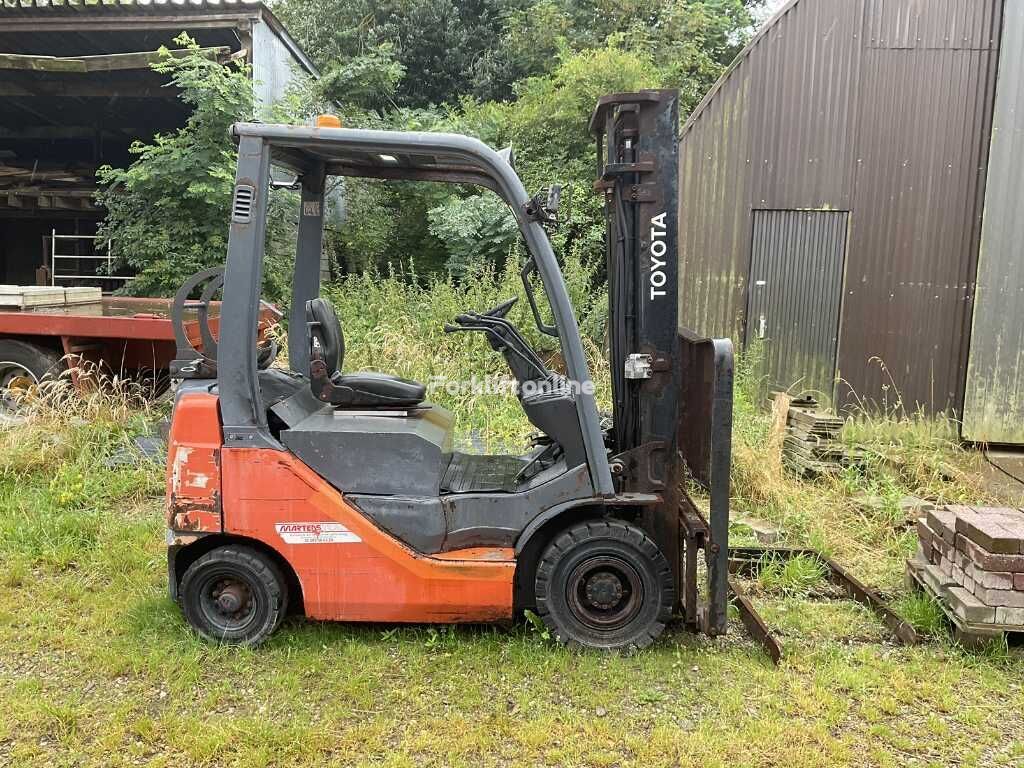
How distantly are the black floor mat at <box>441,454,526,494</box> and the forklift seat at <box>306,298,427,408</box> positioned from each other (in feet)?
1.52

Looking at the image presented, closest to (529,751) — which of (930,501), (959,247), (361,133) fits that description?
(361,133)

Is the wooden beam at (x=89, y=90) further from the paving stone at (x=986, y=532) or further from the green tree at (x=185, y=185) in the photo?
the paving stone at (x=986, y=532)

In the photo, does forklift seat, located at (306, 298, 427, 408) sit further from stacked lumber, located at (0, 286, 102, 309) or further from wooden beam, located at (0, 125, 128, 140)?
wooden beam, located at (0, 125, 128, 140)

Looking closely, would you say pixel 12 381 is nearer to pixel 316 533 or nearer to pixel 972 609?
pixel 316 533

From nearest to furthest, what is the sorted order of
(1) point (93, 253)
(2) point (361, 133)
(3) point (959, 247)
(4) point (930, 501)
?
(2) point (361, 133) → (4) point (930, 501) → (3) point (959, 247) → (1) point (93, 253)

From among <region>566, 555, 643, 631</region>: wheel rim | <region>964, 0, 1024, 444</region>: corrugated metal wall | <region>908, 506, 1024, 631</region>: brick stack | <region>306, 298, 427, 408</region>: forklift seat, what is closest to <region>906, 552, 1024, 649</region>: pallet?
<region>908, 506, 1024, 631</region>: brick stack

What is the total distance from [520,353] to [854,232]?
6.88 meters

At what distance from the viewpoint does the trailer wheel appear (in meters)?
7.88

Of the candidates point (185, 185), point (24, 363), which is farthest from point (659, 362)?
point (185, 185)

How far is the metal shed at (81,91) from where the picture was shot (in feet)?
36.0

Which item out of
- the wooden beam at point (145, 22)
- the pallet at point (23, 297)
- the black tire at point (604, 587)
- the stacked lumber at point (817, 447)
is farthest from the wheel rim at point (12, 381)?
the stacked lumber at point (817, 447)

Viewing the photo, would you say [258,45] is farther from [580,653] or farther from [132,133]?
[580,653]

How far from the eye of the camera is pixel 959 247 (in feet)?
30.0

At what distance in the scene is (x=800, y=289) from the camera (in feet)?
30.3
